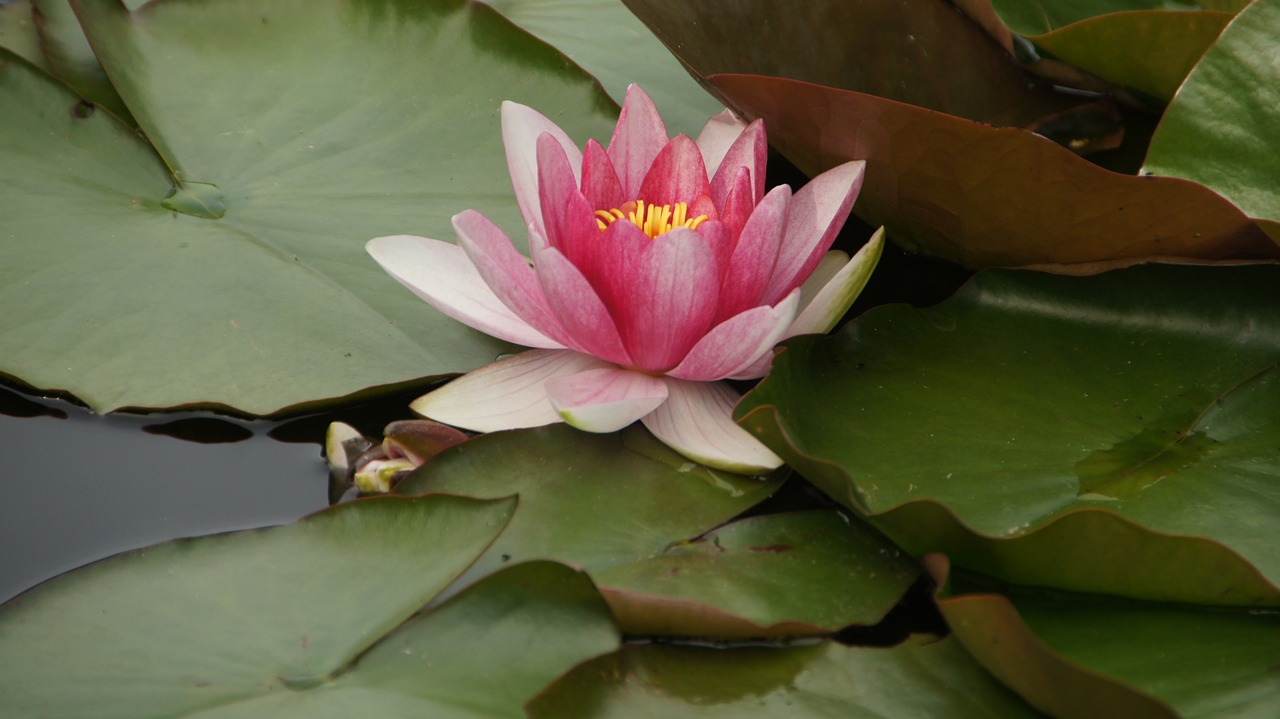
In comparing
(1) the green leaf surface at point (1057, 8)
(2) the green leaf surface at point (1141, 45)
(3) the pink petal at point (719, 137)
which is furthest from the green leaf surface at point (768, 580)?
(1) the green leaf surface at point (1057, 8)

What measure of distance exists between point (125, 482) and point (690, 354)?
2.00ft

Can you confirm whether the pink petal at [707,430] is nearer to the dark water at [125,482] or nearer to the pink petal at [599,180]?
the pink petal at [599,180]

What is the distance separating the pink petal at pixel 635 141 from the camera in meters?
1.09

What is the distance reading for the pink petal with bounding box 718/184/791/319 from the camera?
934 millimetres

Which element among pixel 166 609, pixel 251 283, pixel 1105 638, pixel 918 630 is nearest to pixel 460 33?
pixel 251 283

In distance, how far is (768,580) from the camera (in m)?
0.88

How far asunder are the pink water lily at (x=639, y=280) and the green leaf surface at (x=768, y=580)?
0.08 meters

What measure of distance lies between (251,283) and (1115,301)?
1.00 meters

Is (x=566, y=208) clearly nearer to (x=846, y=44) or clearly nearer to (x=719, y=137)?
(x=719, y=137)

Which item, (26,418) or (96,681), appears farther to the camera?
(26,418)

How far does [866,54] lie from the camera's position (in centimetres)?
120

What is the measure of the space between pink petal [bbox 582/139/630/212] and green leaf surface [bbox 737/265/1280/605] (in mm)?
260

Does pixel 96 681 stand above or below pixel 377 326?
below

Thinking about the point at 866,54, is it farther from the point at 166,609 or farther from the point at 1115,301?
the point at 166,609
